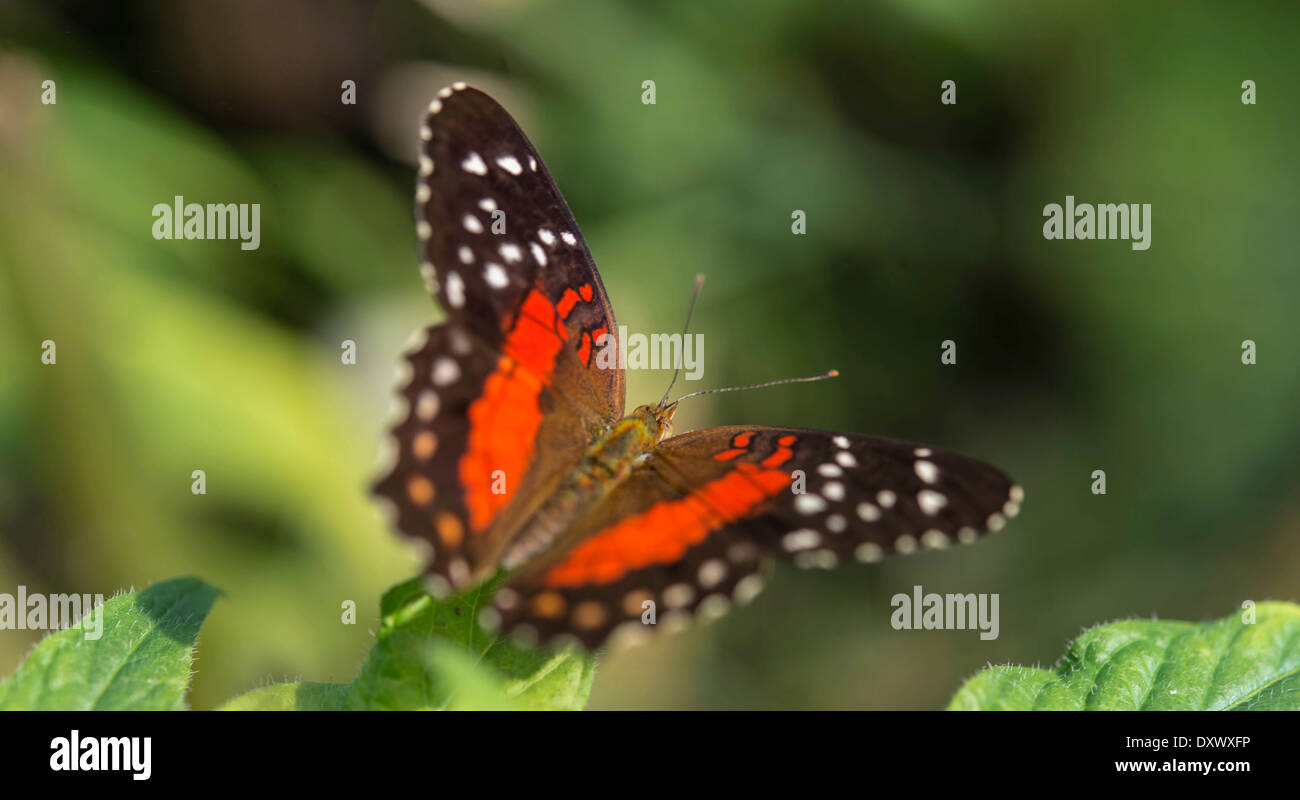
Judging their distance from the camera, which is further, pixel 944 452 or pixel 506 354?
pixel 506 354

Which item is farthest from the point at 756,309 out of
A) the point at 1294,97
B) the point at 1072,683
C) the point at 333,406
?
the point at 1072,683

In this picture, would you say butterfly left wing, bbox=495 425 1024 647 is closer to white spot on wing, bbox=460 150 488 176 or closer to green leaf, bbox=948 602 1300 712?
green leaf, bbox=948 602 1300 712

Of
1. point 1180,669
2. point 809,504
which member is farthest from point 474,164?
point 1180,669

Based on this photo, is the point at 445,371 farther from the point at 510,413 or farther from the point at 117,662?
the point at 117,662

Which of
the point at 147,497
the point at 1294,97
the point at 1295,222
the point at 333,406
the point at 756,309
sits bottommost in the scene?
→ the point at 147,497
